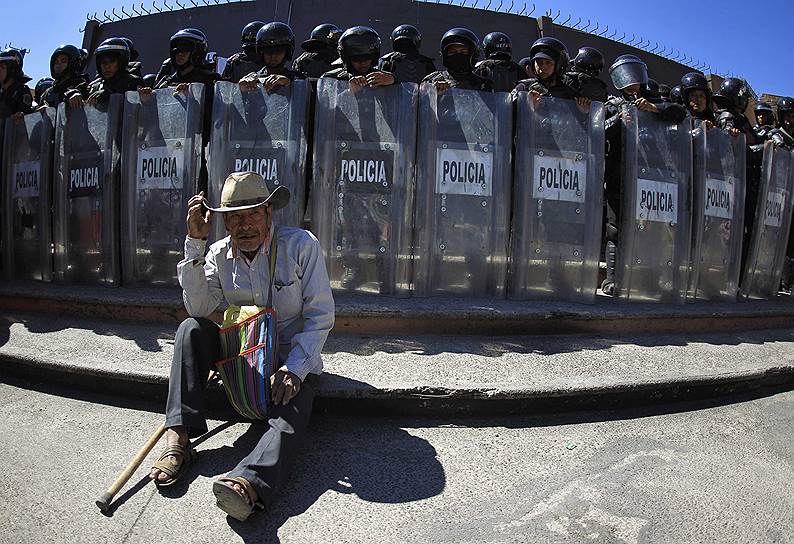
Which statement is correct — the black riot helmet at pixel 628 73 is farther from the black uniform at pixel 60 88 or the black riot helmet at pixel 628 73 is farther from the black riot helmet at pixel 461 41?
the black uniform at pixel 60 88

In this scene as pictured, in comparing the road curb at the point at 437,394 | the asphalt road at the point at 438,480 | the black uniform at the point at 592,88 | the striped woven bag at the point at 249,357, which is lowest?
the asphalt road at the point at 438,480

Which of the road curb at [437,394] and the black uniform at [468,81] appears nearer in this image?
the road curb at [437,394]

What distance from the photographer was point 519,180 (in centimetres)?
438

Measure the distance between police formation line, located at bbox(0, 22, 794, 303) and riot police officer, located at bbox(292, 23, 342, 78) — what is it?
3.38 ft

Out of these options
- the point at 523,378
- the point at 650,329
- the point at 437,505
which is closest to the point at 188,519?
the point at 437,505

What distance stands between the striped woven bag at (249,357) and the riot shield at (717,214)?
13.9 feet

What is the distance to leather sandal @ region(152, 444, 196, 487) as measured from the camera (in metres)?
2.29

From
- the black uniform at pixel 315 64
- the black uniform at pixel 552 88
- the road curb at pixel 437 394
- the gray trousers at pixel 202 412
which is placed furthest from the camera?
the black uniform at pixel 315 64

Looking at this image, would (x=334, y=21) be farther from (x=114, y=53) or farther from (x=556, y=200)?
(x=556, y=200)

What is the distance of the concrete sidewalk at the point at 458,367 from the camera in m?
2.94

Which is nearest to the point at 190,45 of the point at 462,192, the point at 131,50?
the point at 131,50

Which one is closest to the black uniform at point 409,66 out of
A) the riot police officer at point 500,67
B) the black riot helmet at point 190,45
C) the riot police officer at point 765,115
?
the riot police officer at point 500,67

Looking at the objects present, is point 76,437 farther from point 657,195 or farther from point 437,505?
point 657,195

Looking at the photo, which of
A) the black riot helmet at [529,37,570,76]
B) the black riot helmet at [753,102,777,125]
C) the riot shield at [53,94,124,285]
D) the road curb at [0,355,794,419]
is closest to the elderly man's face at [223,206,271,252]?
the road curb at [0,355,794,419]
